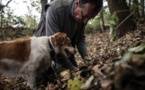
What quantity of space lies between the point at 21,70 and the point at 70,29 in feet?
3.95

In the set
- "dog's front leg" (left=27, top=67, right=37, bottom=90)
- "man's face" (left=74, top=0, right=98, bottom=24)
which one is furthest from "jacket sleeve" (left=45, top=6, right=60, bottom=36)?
"dog's front leg" (left=27, top=67, right=37, bottom=90)

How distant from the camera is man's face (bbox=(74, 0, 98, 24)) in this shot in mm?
4422

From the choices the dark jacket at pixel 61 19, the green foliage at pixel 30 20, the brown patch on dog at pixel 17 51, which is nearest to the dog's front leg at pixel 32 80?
the brown patch on dog at pixel 17 51

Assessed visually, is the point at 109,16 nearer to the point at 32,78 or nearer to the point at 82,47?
the point at 82,47

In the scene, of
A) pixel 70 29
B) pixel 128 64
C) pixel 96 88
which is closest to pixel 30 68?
pixel 70 29

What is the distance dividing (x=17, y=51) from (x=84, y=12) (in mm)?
1366

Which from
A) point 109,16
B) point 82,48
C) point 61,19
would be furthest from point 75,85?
point 109,16

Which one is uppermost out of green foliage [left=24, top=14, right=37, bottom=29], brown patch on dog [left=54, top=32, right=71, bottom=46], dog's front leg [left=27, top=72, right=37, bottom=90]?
brown patch on dog [left=54, top=32, right=71, bottom=46]

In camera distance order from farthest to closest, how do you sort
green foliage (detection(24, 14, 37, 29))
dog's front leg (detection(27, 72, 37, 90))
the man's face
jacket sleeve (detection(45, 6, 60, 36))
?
green foliage (detection(24, 14, 37, 29)) < jacket sleeve (detection(45, 6, 60, 36)) < dog's front leg (detection(27, 72, 37, 90)) < the man's face

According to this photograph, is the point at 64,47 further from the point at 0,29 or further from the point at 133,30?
the point at 0,29

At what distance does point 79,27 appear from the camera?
211 inches

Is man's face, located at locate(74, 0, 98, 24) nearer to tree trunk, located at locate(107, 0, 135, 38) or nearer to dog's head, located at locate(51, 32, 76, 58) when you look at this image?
dog's head, located at locate(51, 32, 76, 58)

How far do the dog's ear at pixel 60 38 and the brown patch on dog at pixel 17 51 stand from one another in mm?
543

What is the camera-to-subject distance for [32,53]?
4.74m
